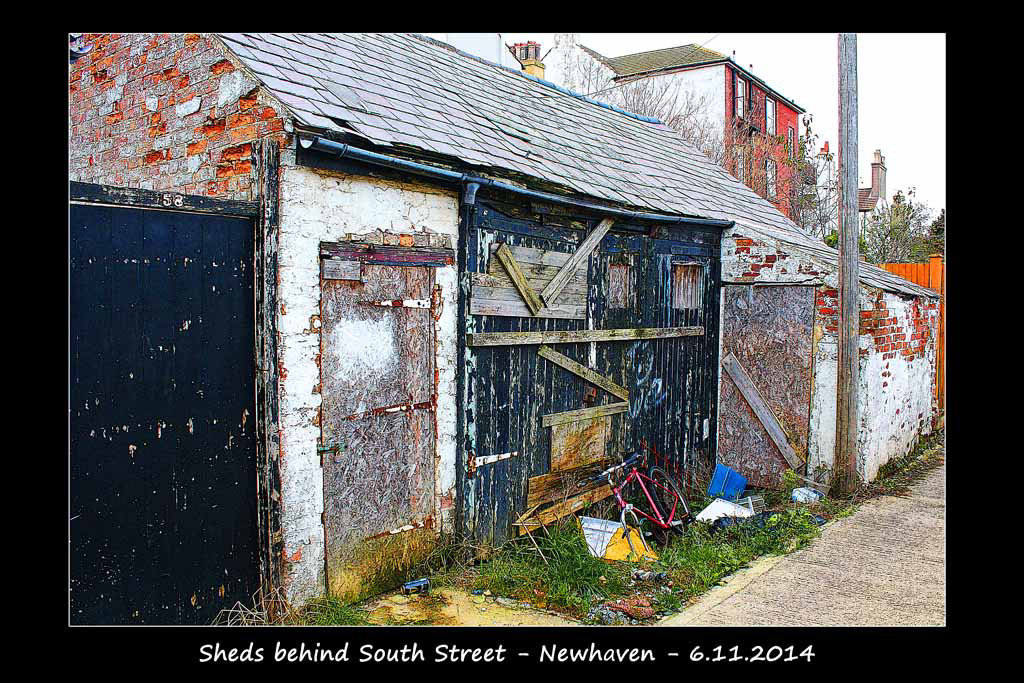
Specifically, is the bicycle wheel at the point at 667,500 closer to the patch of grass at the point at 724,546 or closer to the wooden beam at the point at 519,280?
the patch of grass at the point at 724,546

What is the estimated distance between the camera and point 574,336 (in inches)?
279

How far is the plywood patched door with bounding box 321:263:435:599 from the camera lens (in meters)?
5.02

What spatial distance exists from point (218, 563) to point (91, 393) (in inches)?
50.9

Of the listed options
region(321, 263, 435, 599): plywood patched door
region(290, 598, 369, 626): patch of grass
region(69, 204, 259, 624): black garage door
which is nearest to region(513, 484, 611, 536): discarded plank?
region(321, 263, 435, 599): plywood patched door

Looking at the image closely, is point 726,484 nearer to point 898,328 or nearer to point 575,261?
point 898,328

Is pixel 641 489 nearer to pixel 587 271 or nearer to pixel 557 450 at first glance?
pixel 557 450

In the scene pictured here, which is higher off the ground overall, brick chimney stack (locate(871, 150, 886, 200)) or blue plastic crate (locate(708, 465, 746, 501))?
brick chimney stack (locate(871, 150, 886, 200))

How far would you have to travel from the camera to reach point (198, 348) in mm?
4387

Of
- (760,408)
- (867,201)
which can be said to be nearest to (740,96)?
(867,201)

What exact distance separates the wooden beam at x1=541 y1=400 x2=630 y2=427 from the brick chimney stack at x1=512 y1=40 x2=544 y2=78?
8.82 m

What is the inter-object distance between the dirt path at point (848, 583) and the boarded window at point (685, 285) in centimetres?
279

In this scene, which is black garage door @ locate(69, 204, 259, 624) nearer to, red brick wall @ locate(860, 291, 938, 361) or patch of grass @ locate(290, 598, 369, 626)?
patch of grass @ locate(290, 598, 369, 626)

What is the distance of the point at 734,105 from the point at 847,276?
1918 cm

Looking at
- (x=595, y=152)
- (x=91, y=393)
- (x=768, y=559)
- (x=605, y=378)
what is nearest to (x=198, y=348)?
(x=91, y=393)
